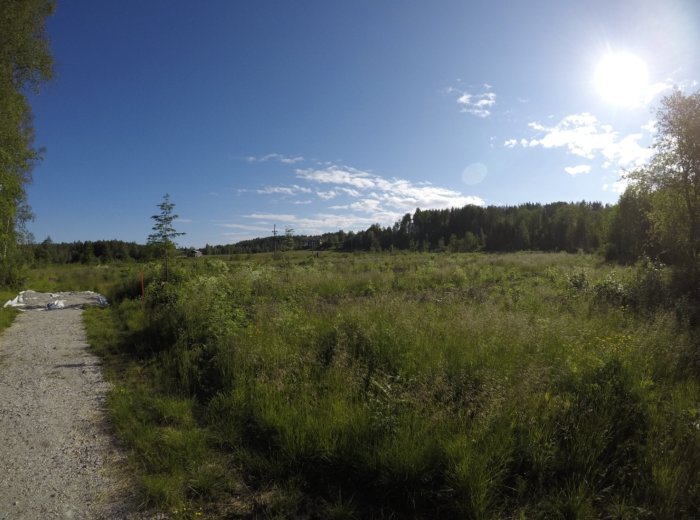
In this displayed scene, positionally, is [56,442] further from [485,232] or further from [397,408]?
[485,232]

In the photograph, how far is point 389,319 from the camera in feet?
22.6

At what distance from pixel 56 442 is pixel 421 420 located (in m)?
4.24

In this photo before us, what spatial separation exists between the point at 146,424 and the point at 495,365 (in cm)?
455

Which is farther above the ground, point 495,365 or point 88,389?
point 495,365

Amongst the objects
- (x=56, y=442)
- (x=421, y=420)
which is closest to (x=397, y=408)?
(x=421, y=420)

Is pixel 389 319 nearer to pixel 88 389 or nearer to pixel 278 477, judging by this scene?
pixel 278 477

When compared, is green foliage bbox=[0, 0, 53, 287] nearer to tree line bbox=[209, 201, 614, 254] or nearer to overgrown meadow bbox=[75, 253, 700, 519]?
overgrown meadow bbox=[75, 253, 700, 519]

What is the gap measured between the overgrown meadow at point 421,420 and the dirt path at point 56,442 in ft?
0.85

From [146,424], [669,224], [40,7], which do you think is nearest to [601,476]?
[146,424]

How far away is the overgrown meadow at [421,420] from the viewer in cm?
295

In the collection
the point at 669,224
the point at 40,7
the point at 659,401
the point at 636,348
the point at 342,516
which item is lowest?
the point at 342,516

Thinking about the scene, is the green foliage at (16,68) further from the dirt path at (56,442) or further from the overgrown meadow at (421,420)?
the overgrown meadow at (421,420)

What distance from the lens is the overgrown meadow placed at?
2.95 metres

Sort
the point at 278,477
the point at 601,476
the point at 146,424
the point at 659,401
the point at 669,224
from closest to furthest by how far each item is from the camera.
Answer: the point at 601,476 → the point at 278,477 → the point at 659,401 → the point at 146,424 → the point at 669,224
